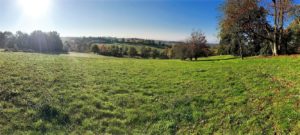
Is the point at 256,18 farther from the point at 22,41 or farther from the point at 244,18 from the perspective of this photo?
the point at 22,41

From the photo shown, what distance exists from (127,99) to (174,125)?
10.4 feet

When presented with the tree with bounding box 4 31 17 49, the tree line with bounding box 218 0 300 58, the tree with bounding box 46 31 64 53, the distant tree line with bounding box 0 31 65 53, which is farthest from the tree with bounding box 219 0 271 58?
the tree with bounding box 4 31 17 49

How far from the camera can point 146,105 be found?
35.1 ft

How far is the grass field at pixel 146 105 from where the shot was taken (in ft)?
27.8

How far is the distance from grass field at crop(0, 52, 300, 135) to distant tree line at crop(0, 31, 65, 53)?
60.0 meters

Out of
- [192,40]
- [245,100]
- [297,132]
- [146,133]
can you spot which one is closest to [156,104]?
[146,133]

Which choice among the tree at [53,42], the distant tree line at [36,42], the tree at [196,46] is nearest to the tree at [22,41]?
the distant tree line at [36,42]

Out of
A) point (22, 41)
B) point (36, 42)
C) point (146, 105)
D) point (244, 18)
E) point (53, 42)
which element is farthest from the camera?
point (53, 42)

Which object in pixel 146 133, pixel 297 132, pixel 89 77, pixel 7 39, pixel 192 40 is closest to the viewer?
pixel 297 132

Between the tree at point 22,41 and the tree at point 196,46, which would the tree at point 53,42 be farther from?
the tree at point 196,46

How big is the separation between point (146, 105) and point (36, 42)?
69976 mm

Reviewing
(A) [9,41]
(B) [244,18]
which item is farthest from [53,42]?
(B) [244,18]

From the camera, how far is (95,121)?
891 centimetres

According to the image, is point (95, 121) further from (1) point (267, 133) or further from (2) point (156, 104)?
(1) point (267, 133)
